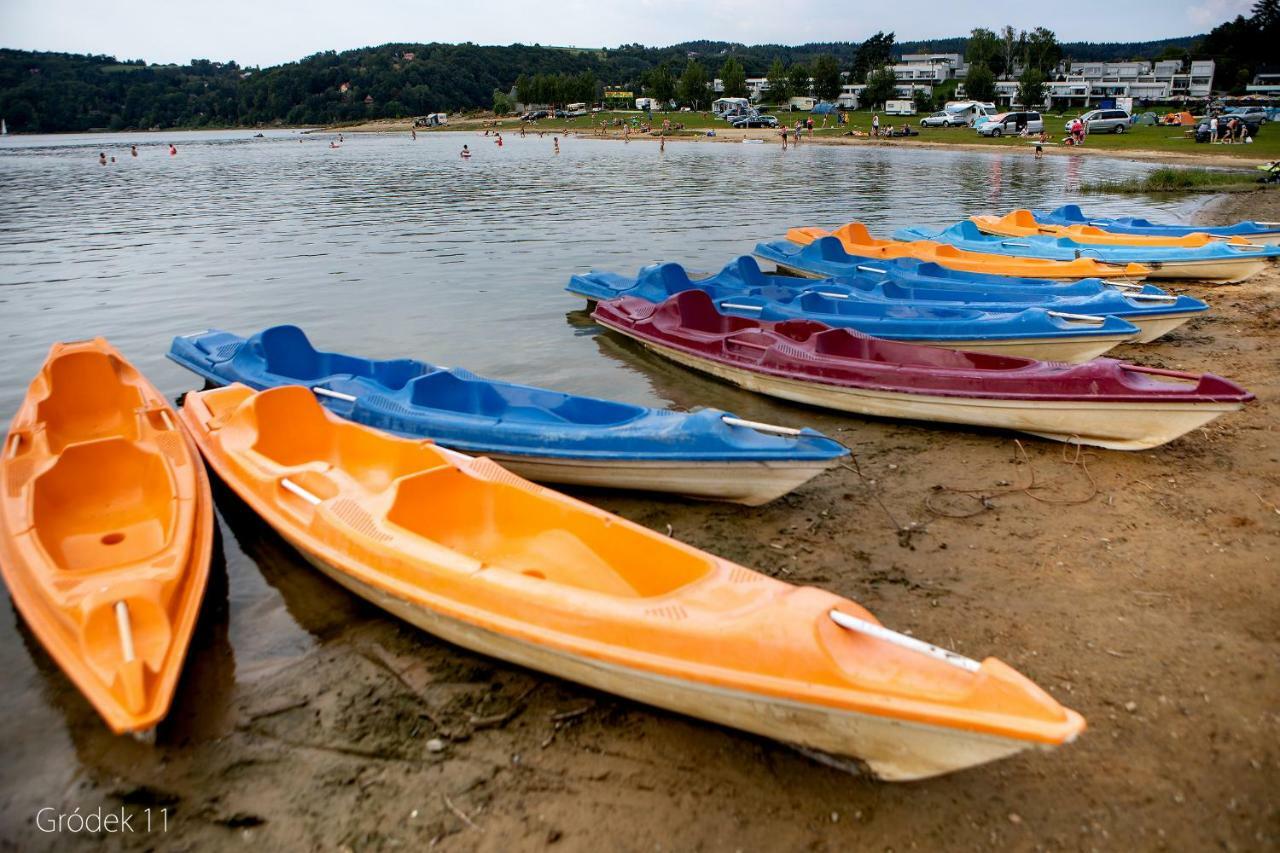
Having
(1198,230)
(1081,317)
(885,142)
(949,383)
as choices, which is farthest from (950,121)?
(949,383)

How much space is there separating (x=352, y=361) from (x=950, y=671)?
7.11 metres

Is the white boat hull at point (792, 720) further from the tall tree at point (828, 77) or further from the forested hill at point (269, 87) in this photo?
the forested hill at point (269, 87)

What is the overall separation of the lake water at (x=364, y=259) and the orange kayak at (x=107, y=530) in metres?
0.53

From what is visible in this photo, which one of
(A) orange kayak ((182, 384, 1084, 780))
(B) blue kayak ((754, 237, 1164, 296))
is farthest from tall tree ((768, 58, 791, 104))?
(A) orange kayak ((182, 384, 1084, 780))

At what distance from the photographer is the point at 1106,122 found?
174ft

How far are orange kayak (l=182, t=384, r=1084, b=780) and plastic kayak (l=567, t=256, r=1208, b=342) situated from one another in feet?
21.5

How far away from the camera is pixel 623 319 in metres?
11.1

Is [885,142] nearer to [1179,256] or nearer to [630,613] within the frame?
[1179,256]

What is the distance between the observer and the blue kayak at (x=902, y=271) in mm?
10531

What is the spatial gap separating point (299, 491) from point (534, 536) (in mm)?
1752

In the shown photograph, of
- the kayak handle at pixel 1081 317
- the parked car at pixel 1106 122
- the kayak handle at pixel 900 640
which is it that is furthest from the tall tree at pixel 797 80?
the kayak handle at pixel 900 640

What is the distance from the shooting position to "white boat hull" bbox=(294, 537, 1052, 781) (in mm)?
3139

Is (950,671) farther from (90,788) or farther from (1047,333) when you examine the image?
(1047,333)

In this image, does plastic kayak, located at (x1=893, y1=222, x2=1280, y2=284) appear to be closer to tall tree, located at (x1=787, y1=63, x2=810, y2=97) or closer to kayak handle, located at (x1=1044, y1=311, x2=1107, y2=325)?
kayak handle, located at (x1=1044, y1=311, x2=1107, y2=325)
